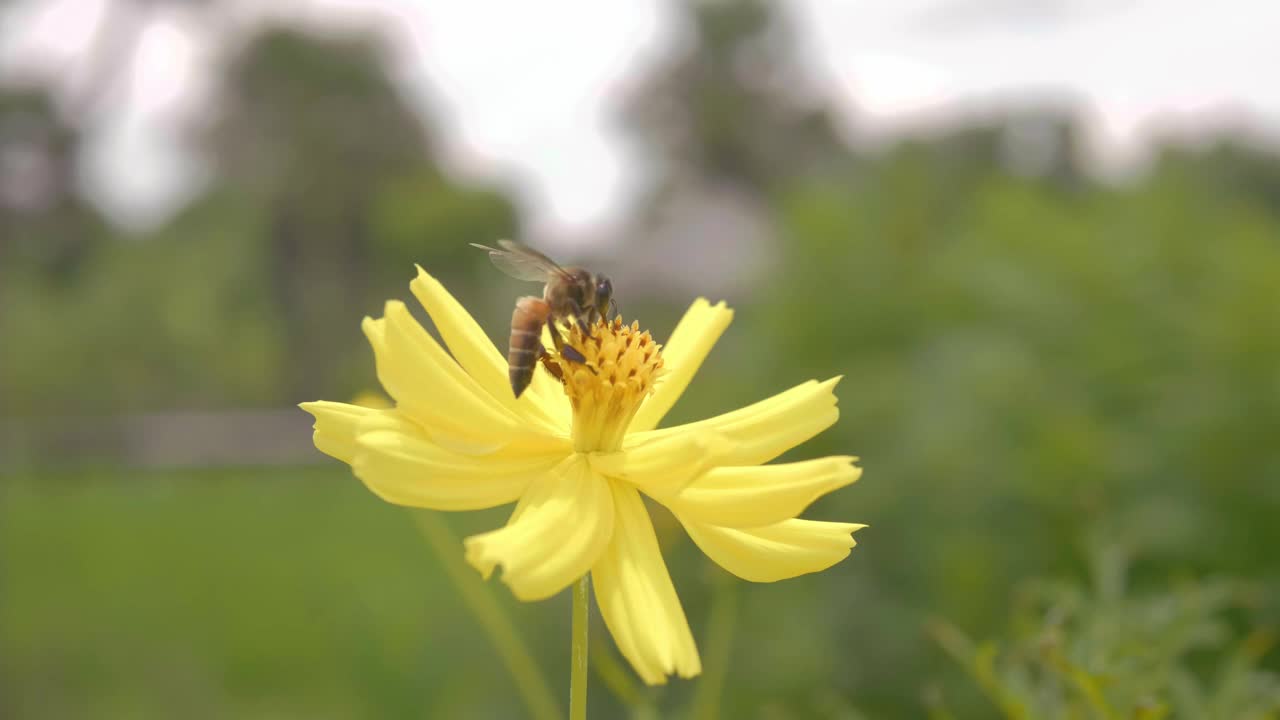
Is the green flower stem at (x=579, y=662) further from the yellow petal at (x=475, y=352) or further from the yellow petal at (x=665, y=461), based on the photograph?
the yellow petal at (x=475, y=352)

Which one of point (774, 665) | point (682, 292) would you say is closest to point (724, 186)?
point (682, 292)

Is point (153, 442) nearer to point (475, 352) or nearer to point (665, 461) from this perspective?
point (475, 352)

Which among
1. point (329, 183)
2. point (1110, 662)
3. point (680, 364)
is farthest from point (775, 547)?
point (329, 183)

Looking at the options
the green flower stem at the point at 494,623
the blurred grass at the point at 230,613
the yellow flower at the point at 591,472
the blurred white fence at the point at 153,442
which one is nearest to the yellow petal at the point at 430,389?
the yellow flower at the point at 591,472

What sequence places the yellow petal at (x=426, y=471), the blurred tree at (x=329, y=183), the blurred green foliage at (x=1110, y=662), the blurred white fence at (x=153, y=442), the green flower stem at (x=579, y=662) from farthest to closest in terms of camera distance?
the blurred tree at (x=329, y=183) → the blurred white fence at (x=153, y=442) → the blurred green foliage at (x=1110, y=662) → the yellow petal at (x=426, y=471) → the green flower stem at (x=579, y=662)

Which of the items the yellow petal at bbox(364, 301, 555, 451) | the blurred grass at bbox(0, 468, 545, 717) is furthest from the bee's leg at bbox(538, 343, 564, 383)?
the blurred grass at bbox(0, 468, 545, 717)

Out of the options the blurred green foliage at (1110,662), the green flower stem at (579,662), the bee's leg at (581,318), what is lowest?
the blurred green foliage at (1110,662)
